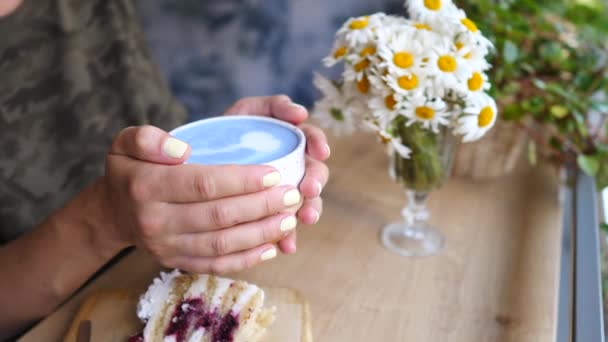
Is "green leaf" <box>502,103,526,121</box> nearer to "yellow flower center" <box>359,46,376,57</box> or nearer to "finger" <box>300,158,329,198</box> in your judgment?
"yellow flower center" <box>359,46,376,57</box>

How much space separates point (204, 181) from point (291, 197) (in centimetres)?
10

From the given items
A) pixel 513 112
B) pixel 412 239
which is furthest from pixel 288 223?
pixel 513 112

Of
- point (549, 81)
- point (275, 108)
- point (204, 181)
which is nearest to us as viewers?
point (204, 181)

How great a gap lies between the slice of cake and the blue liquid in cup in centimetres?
17

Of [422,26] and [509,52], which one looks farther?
[509,52]

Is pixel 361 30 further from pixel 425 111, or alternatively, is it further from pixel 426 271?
pixel 426 271

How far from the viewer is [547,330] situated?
671mm

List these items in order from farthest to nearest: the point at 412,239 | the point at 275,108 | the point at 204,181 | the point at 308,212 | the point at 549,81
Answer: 1. the point at 549,81
2. the point at 412,239
3. the point at 275,108
4. the point at 308,212
5. the point at 204,181

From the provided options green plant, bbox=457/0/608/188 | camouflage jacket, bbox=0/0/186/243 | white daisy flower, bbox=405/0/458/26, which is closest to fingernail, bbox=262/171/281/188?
white daisy flower, bbox=405/0/458/26

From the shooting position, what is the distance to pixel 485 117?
658 millimetres

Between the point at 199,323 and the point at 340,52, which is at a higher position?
the point at 340,52

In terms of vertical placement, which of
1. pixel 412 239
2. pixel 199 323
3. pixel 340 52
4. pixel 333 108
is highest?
pixel 340 52

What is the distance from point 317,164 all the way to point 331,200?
36cm

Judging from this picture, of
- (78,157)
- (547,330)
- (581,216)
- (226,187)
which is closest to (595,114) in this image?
(581,216)
